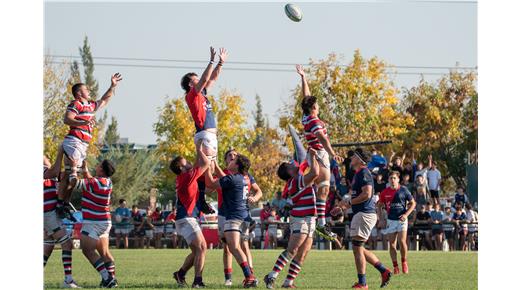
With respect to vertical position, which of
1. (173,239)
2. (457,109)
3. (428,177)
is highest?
(457,109)

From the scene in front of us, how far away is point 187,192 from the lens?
51.4 feet

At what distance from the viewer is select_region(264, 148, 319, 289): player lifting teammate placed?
50.4ft

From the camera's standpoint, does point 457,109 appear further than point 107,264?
Yes

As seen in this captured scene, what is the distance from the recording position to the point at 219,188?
52.5ft

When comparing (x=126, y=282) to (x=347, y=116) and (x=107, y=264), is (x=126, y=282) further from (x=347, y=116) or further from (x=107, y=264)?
(x=347, y=116)

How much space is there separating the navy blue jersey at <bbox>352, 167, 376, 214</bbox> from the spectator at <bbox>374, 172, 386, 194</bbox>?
12290 millimetres

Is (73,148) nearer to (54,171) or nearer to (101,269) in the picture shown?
(54,171)

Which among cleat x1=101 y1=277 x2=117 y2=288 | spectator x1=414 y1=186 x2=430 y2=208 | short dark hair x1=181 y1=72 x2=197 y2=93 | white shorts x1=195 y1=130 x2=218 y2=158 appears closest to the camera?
cleat x1=101 y1=277 x2=117 y2=288

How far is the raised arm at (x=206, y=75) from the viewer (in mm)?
15336

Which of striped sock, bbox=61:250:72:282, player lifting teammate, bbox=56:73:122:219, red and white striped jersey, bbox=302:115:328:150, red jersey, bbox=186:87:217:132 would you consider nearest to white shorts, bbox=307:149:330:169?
red and white striped jersey, bbox=302:115:328:150

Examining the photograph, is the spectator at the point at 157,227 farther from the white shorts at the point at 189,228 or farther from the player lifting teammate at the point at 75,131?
the white shorts at the point at 189,228

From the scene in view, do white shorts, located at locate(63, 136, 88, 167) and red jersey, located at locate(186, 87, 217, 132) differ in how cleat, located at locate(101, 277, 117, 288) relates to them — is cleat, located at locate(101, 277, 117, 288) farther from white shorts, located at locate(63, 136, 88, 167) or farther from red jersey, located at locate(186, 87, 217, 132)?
red jersey, located at locate(186, 87, 217, 132)
